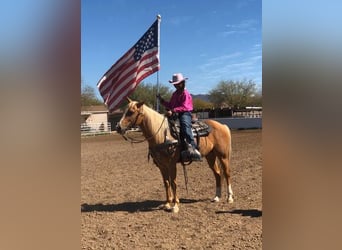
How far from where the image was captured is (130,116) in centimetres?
444

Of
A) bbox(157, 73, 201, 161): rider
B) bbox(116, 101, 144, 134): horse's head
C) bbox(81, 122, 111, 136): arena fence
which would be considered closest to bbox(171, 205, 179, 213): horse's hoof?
bbox(157, 73, 201, 161): rider

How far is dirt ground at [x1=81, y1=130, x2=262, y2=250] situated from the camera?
3432 millimetres

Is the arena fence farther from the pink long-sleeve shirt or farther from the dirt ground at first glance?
the pink long-sleeve shirt

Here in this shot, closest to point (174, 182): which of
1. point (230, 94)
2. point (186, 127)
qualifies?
point (186, 127)

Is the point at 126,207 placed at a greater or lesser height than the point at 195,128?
lesser

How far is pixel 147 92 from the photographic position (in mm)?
30844

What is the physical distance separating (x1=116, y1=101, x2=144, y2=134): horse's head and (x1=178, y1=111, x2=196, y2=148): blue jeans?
22.8 inches

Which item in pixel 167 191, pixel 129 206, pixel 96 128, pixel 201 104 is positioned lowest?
pixel 129 206

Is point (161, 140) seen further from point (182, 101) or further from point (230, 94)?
point (230, 94)

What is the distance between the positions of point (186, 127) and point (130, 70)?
1.09m

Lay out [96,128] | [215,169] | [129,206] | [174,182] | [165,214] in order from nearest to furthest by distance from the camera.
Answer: [165,214] → [174,182] → [129,206] → [215,169] → [96,128]

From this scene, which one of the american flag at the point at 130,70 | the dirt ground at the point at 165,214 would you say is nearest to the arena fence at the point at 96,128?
the dirt ground at the point at 165,214
